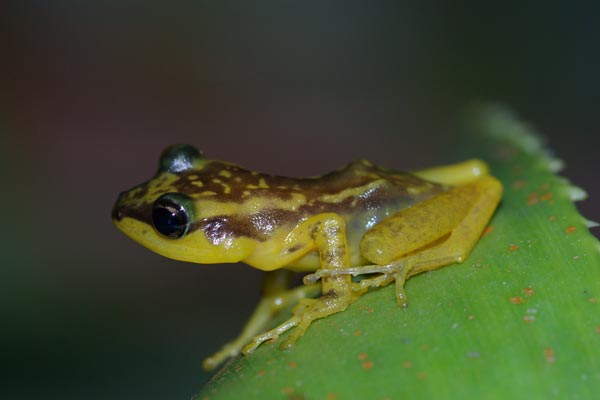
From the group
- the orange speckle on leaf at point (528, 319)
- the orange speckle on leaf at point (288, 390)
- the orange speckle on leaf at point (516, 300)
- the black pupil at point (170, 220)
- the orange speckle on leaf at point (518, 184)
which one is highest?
the black pupil at point (170, 220)

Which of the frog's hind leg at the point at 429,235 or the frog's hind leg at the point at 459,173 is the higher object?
the frog's hind leg at the point at 459,173

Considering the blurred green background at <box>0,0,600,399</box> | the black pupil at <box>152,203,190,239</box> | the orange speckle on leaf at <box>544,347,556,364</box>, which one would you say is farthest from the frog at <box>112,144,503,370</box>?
the blurred green background at <box>0,0,600,399</box>

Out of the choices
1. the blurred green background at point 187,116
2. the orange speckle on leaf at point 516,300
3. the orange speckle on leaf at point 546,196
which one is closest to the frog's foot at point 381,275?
the orange speckle on leaf at point 516,300

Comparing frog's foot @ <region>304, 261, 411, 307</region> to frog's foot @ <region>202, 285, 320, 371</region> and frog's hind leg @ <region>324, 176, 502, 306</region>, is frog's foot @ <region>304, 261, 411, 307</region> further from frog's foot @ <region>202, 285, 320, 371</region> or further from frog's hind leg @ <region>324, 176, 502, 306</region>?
frog's foot @ <region>202, 285, 320, 371</region>

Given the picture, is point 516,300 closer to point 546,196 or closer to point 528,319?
point 528,319

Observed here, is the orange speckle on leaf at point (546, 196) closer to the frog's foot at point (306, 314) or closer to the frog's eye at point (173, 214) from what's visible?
the frog's foot at point (306, 314)

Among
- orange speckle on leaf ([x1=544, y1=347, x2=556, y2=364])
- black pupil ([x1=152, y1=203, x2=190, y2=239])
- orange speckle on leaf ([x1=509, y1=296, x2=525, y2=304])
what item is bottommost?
orange speckle on leaf ([x1=544, y1=347, x2=556, y2=364])

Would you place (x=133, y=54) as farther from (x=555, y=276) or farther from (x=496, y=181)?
(x=555, y=276)

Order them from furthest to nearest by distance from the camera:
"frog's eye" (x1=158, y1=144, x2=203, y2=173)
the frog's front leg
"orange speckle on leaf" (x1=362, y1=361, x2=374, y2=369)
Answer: "frog's eye" (x1=158, y1=144, x2=203, y2=173) < the frog's front leg < "orange speckle on leaf" (x1=362, y1=361, x2=374, y2=369)
